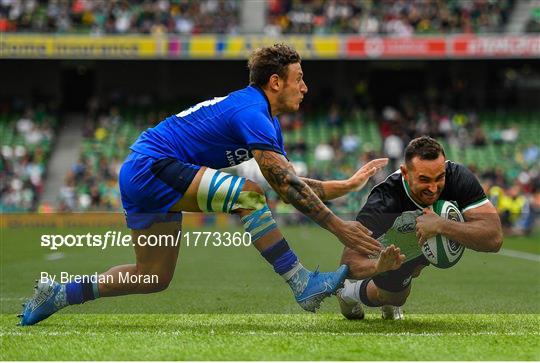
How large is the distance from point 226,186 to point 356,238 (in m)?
0.91

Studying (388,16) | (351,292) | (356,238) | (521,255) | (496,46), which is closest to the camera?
(356,238)

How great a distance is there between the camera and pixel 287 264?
6.38 metres

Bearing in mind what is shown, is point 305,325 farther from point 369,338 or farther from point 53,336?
point 53,336

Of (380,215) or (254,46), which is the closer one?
(380,215)

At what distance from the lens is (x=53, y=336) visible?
20.0 ft

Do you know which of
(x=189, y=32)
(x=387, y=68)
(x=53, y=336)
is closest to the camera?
(x=53, y=336)

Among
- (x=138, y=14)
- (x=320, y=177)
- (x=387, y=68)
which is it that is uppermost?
(x=138, y=14)

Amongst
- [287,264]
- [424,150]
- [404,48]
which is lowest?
[404,48]

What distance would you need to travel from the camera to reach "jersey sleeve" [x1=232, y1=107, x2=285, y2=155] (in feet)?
20.4

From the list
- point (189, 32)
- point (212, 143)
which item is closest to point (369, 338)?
point (212, 143)

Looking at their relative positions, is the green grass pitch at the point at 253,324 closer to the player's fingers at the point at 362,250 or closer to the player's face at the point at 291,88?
the player's fingers at the point at 362,250

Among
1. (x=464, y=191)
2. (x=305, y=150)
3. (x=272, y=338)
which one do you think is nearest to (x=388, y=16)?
(x=305, y=150)

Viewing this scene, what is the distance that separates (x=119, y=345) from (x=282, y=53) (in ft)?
7.41

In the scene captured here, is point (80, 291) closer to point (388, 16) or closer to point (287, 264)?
point (287, 264)
